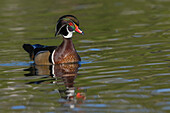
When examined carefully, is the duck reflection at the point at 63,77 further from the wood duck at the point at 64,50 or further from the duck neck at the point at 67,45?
the duck neck at the point at 67,45

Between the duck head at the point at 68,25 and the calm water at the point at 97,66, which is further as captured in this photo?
the duck head at the point at 68,25

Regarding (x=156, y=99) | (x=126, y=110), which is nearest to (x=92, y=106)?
(x=126, y=110)

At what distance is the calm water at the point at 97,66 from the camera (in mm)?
7789

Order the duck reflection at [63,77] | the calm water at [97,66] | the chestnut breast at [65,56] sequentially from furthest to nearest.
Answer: the chestnut breast at [65,56], the duck reflection at [63,77], the calm water at [97,66]

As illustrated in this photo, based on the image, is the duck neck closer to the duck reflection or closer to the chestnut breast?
the chestnut breast

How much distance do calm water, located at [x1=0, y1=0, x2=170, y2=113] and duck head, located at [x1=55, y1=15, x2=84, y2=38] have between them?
35.7 inches

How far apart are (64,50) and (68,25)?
2.33ft

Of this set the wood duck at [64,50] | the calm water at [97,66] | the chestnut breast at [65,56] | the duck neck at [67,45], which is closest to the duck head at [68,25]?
the wood duck at [64,50]

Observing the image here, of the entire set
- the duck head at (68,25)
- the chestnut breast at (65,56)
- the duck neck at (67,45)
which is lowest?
the chestnut breast at (65,56)

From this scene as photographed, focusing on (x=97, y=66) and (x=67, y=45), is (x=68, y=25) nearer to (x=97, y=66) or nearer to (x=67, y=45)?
(x=67, y=45)

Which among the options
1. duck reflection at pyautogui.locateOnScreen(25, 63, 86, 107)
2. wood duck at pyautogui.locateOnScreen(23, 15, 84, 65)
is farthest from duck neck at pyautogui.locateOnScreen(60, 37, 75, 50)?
duck reflection at pyautogui.locateOnScreen(25, 63, 86, 107)

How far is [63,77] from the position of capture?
10.1 meters

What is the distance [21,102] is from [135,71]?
10.3 ft

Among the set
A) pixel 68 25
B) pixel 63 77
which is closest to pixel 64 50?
pixel 68 25
